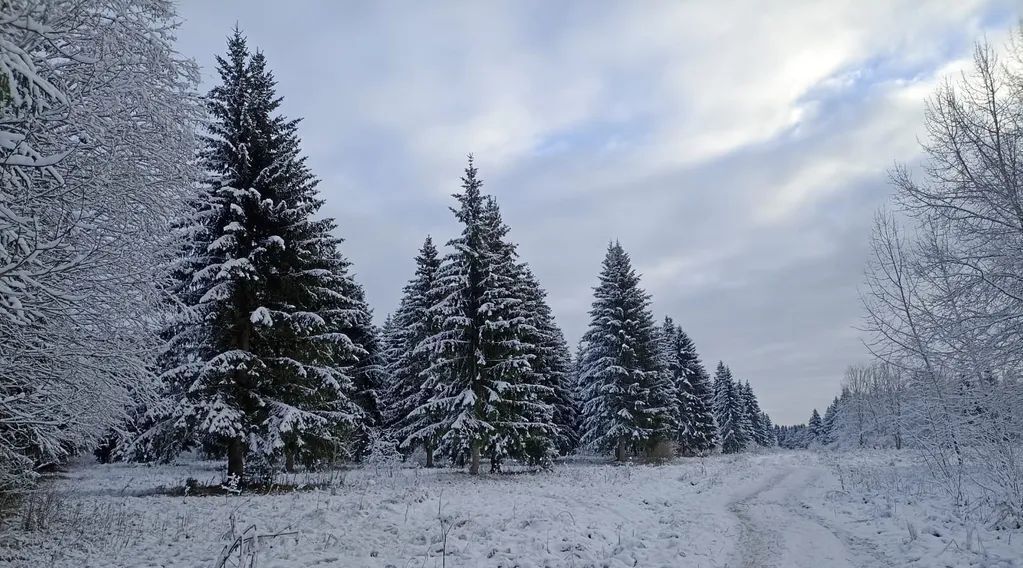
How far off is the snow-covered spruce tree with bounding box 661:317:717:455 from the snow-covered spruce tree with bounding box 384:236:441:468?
23087 millimetres

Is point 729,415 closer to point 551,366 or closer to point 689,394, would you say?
point 689,394

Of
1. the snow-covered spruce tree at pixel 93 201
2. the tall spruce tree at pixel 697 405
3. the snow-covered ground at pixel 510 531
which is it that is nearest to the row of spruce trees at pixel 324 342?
the snow-covered spruce tree at pixel 93 201

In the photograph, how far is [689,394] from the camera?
151ft

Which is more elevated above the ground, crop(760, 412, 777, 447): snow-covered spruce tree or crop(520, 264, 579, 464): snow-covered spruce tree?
crop(520, 264, 579, 464): snow-covered spruce tree

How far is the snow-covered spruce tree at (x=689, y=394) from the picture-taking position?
154ft

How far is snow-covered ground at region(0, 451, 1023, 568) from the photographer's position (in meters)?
8.43

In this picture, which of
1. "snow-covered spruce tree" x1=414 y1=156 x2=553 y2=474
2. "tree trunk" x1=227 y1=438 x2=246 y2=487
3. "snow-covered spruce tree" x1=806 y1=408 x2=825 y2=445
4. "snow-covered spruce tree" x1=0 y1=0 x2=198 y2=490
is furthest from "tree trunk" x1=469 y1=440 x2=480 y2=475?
"snow-covered spruce tree" x1=806 y1=408 x2=825 y2=445

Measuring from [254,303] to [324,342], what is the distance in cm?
261

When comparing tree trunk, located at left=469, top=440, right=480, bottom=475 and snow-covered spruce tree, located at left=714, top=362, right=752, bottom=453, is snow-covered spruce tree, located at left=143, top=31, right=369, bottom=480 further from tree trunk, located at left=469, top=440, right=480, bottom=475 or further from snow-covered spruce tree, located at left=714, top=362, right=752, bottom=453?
snow-covered spruce tree, located at left=714, top=362, right=752, bottom=453

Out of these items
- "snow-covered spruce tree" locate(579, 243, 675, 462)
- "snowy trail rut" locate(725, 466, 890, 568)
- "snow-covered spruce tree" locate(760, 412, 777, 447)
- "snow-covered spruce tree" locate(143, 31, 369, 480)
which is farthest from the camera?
"snow-covered spruce tree" locate(760, 412, 777, 447)

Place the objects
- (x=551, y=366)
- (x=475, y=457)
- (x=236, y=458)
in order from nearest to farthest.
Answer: (x=236, y=458), (x=475, y=457), (x=551, y=366)

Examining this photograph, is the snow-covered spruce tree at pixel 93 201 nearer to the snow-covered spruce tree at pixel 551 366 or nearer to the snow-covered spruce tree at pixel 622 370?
the snow-covered spruce tree at pixel 551 366

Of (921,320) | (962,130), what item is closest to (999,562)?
(921,320)

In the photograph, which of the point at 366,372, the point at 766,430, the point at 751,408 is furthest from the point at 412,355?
the point at 766,430
